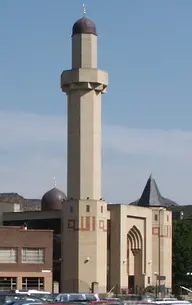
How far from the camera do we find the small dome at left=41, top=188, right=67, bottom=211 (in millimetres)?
99438

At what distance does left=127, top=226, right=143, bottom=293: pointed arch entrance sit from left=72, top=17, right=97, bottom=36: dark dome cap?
68.5ft

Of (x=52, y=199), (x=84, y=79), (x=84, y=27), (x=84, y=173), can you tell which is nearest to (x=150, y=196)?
(x=52, y=199)

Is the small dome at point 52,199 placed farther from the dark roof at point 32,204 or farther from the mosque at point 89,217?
the dark roof at point 32,204

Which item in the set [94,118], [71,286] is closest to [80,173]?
[94,118]

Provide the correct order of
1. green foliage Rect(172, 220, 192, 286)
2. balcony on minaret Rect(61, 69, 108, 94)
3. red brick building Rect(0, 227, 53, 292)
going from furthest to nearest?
green foliage Rect(172, 220, 192, 286), balcony on minaret Rect(61, 69, 108, 94), red brick building Rect(0, 227, 53, 292)

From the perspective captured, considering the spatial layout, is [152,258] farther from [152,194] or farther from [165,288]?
[152,194]

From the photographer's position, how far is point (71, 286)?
3332 inches

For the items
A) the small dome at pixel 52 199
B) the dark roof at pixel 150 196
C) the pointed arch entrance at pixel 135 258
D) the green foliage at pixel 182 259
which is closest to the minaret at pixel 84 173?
the pointed arch entrance at pixel 135 258

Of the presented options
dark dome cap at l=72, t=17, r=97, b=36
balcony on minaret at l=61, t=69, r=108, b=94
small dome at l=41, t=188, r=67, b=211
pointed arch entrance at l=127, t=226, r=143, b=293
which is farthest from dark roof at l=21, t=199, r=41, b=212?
dark dome cap at l=72, t=17, r=97, b=36

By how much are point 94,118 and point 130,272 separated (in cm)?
1738

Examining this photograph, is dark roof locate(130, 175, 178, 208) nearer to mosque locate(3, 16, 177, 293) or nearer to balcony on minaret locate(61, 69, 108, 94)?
mosque locate(3, 16, 177, 293)

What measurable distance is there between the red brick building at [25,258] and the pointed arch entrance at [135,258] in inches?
483

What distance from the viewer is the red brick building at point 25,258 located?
8138 cm

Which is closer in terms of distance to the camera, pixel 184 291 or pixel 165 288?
pixel 165 288
